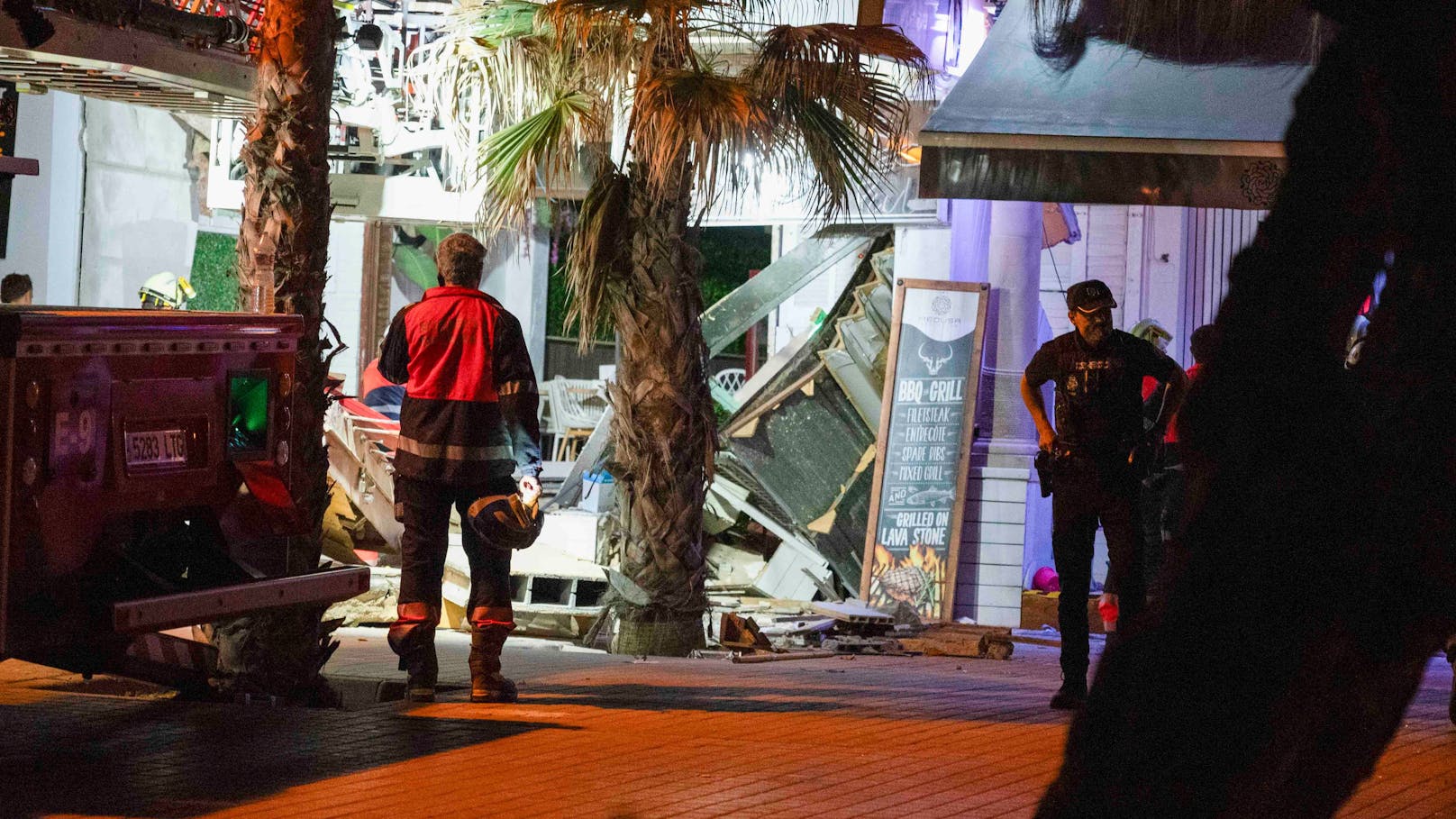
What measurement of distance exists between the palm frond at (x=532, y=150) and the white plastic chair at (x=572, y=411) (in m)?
11.2

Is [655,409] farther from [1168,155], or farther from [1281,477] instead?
[1281,477]

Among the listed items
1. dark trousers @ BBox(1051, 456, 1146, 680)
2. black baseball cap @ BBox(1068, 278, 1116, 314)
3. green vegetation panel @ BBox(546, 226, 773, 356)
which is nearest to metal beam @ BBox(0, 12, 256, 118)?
black baseball cap @ BBox(1068, 278, 1116, 314)

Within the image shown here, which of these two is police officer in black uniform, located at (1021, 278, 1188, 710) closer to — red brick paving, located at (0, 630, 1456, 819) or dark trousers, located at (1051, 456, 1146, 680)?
dark trousers, located at (1051, 456, 1146, 680)

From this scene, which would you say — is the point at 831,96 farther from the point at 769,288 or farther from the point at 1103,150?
the point at 769,288

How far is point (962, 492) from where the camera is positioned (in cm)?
1227

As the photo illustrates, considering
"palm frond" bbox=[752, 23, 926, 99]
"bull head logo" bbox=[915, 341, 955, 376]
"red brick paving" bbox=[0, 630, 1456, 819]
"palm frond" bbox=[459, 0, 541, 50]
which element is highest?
"palm frond" bbox=[459, 0, 541, 50]

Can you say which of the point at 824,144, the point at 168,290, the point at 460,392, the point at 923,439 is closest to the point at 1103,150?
the point at 824,144

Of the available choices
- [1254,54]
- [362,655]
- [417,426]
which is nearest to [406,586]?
[417,426]

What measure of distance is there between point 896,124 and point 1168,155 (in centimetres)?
169

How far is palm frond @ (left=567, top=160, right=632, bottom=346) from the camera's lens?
9.45 metres

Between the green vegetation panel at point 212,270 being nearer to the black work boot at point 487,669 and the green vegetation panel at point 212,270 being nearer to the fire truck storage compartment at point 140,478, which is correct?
the black work boot at point 487,669

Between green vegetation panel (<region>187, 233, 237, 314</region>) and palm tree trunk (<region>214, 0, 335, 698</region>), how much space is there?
14345 millimetres

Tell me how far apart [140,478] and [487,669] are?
6.66 feet

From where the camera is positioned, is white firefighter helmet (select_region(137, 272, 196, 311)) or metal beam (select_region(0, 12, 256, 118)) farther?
white firefighter helmet (select_region(137, 272, 196, 311))
